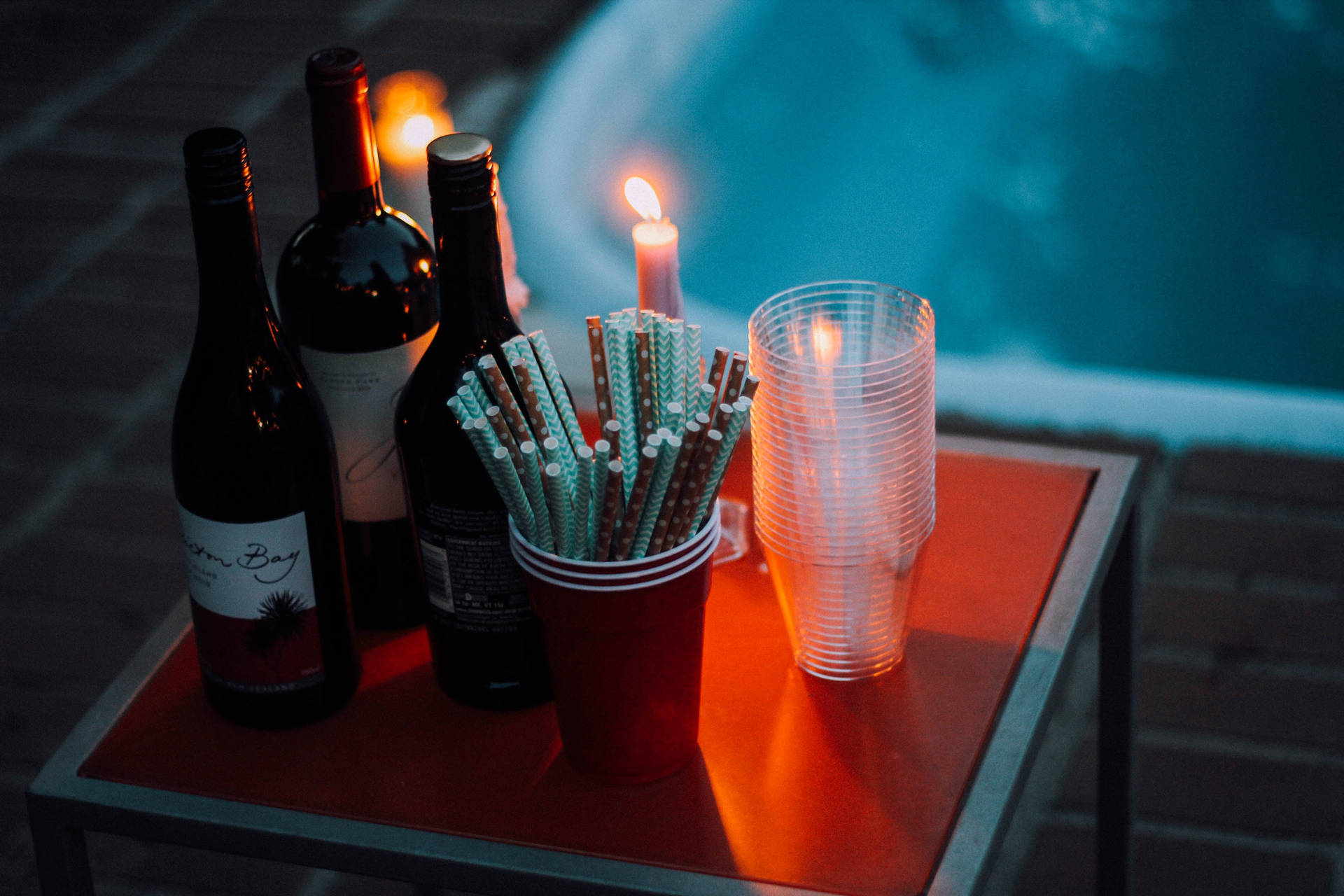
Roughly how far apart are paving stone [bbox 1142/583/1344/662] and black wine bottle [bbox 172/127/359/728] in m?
1.08

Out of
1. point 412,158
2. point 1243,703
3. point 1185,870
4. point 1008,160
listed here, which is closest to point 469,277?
point 412,158

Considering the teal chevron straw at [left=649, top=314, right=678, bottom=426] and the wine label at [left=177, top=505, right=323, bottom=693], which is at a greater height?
the teal chevron straw at [left=649, top=314, right=678, bottom=426]

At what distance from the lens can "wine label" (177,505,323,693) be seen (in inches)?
25.6

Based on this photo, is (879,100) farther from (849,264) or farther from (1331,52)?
(1331,52)

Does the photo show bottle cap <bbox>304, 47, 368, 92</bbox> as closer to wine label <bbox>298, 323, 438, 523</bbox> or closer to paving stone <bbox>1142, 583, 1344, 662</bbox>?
wine label <bbox>298, 323, 438, 523</bbox>

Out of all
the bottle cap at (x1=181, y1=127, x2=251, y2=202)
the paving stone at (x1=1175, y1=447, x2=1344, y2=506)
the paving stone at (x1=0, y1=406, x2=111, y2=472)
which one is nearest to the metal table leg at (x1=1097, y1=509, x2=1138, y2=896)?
the bottle cap at (x1=181, y1=127, x2=251, y2=202)

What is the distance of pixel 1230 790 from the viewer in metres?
1.35

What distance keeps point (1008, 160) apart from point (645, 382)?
8.55 feet

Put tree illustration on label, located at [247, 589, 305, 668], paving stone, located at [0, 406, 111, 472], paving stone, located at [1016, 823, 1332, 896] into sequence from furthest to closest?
paving stone, located at [0, 406, 111, 472], paving stone, located at [1016, 823, 1332, 896], tree illustration on label, located at [247, 589, 305, 668]

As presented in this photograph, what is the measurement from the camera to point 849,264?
112 inches

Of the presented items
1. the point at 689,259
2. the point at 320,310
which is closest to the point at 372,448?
the point at 320,310

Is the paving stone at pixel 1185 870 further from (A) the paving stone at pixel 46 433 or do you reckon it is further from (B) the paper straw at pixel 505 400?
(A) the paving stone at pixel 46 433

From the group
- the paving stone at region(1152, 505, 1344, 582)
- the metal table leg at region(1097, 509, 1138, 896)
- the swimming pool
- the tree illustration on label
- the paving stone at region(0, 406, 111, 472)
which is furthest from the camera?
the swimming pool

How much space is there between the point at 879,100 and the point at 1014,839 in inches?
82.2
